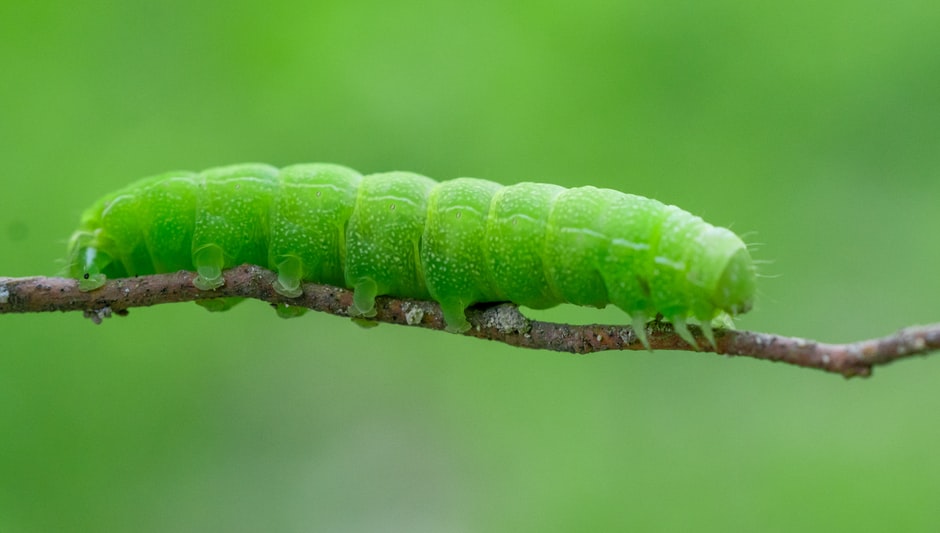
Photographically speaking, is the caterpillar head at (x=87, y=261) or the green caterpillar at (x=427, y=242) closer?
the green caterpillar at (x=427, y=242)

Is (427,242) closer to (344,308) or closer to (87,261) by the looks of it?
(344,308)

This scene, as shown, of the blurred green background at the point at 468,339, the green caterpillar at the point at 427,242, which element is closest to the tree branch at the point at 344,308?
the green caterpillar at the point at 427,242

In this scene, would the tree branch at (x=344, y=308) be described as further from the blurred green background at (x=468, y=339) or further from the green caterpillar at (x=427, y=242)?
the blurred green background at (x=468, y=339)

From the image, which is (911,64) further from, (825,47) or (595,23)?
(595,23)

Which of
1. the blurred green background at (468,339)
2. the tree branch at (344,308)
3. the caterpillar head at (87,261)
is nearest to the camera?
the tree branch at (344,308)

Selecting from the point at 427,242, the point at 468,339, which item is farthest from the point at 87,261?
the point at 468,339

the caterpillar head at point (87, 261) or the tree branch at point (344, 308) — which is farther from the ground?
the caterpillar head at point (87, 261)

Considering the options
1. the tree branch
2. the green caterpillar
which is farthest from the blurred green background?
the tree branch

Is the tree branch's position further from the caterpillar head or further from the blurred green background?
the blurred green background
